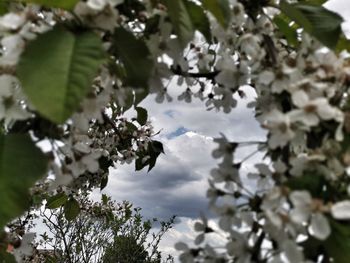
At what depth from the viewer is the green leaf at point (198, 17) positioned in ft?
3.86

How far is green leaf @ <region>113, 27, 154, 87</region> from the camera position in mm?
972

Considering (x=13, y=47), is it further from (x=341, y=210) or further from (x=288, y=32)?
(x=288, y=32)

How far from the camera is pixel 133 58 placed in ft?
3.22

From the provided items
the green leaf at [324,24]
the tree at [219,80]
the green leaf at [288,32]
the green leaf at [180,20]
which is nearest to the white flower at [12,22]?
the tree at [219,80]

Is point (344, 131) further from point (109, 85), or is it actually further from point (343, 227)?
point (109, 85)

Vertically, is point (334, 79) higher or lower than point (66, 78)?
higher

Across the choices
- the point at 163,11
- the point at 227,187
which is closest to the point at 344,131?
the point at 227,187

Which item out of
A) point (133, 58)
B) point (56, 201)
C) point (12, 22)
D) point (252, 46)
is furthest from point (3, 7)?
point (56, 201)

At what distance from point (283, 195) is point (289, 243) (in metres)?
0.07

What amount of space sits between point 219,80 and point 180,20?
8.3 inches

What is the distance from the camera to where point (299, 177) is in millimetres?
894

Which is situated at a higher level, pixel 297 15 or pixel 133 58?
pixel 297 15

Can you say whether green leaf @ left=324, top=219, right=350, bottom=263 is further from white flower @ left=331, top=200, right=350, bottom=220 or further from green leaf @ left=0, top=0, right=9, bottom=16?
green leaf @ left=0, top=0, right=9, bottom=16

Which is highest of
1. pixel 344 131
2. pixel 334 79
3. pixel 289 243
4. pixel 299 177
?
pixel 334 79
